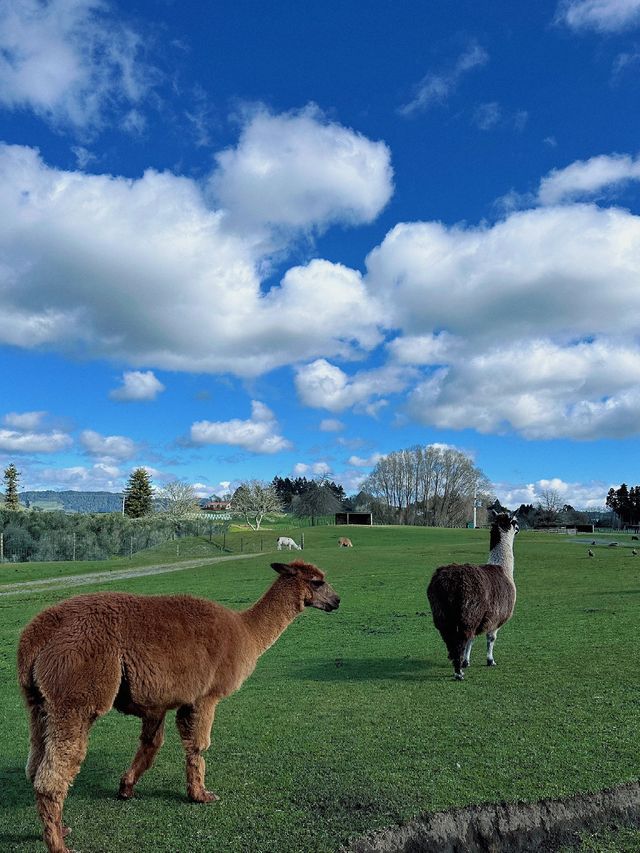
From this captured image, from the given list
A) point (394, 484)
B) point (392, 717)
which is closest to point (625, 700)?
point (392, 717)

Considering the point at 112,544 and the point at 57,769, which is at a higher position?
the point at 57,769

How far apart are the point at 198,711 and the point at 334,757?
4.58 ft

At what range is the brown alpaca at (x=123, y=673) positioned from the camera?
470 cm

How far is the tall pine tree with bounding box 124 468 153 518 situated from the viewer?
360 feet

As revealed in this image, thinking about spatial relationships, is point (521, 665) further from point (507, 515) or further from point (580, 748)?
point (580, 748)

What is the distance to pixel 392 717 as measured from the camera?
743 cm

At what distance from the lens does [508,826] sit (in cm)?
470

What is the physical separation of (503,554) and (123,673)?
A: 7.90 m

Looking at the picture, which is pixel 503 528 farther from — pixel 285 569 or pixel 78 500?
pixel 78 500

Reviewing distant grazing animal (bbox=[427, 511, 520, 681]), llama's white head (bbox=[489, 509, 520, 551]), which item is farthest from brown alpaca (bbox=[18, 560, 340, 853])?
llama's white head (bbox=[489, 509, 520, 551])

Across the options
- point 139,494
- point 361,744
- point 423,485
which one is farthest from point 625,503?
point 361,744

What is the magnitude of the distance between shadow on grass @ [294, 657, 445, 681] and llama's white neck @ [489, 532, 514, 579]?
2.02m

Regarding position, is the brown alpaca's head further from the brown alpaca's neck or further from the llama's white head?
the llama's white head

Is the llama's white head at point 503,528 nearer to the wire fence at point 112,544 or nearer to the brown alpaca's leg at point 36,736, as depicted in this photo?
the brown alpaca's leg at point 36,736
